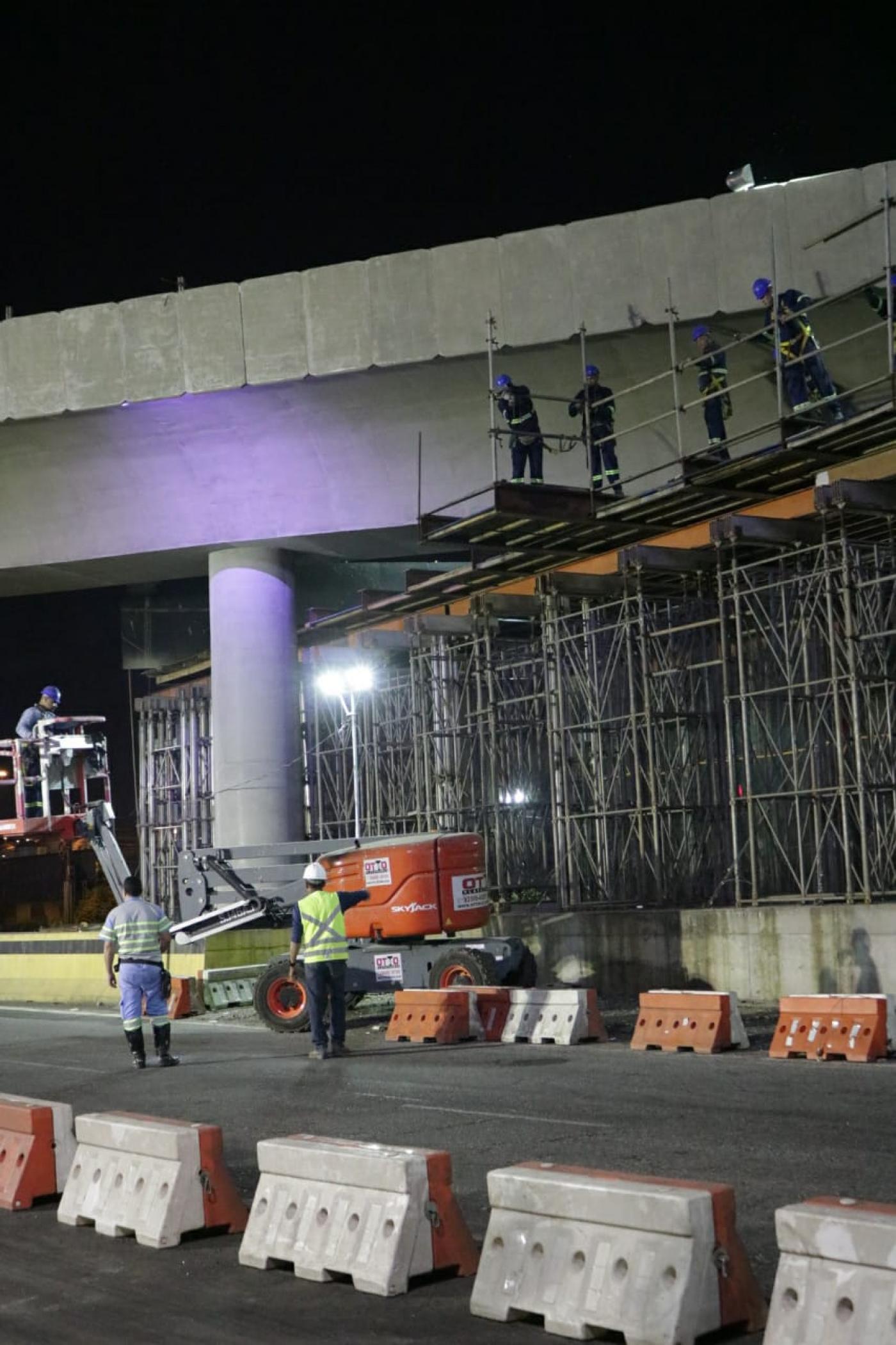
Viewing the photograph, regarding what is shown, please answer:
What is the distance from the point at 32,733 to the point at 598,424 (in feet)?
35.8

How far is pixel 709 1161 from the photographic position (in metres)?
8.95

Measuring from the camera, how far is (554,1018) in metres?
16.2

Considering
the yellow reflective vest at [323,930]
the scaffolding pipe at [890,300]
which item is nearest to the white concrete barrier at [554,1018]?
the yellow reflective vest at [323,930]

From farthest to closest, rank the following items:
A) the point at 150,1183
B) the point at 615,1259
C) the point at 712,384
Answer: the point at 712,384
the point at 150,1183
the point at 615,1259

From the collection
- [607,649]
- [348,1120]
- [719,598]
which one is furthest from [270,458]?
[348,1120]

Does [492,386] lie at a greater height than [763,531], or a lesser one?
greater

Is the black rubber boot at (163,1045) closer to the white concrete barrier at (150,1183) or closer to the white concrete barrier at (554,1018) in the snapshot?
the white concrete barrier at (554,1018)

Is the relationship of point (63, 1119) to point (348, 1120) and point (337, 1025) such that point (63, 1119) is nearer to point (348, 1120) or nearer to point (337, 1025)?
point (348, 1120)

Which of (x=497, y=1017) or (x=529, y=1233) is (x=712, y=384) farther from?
(x=529, y=1233)

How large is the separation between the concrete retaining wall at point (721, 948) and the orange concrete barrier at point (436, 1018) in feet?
12.9

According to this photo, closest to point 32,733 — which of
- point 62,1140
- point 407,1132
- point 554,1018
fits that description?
point 554,1018

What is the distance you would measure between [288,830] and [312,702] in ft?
11.0

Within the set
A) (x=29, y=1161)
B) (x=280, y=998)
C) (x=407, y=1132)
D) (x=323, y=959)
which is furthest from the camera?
(x=280, y=998)

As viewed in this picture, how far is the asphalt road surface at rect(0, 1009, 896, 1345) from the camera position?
20.7ft
